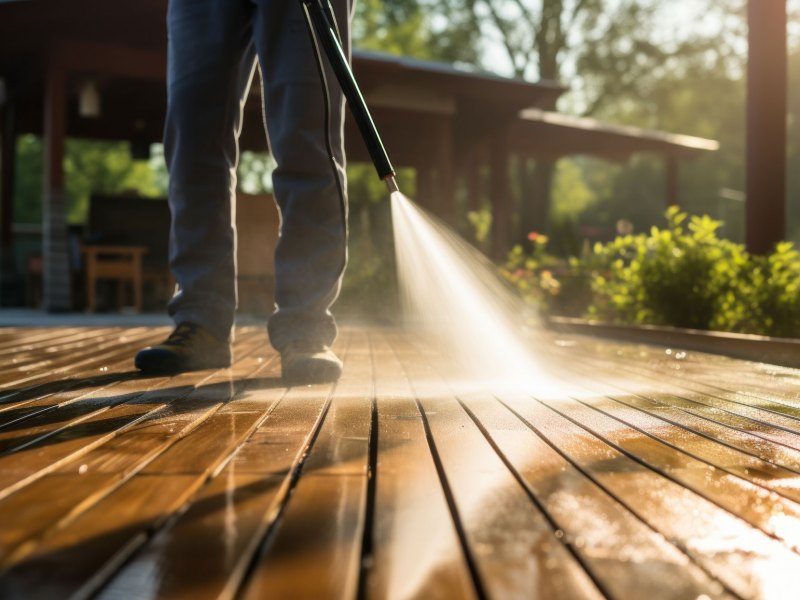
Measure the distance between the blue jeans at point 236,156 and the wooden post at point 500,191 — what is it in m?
8.93

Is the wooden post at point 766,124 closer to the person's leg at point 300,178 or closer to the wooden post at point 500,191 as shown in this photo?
the person's leg at point 300,178

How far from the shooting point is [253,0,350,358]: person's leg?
92.5 inches

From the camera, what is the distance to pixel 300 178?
2.38m

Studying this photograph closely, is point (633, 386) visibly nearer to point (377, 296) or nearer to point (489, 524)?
point (489, 524)

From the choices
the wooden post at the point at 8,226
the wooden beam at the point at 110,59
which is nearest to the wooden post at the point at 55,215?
the wooden beam at the point at 110,59

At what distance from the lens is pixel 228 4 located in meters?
2.46

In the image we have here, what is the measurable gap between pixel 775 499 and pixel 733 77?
30.8m

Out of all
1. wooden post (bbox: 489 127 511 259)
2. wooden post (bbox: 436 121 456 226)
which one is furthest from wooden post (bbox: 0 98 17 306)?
wooden post (bbox: 489 127 511 259)

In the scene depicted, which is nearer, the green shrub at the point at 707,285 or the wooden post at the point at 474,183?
the green shrub at the point at 707,285

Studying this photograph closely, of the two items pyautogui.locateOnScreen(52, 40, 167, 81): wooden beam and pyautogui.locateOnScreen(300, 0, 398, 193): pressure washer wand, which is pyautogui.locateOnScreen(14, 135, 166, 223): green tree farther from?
pyautogui.locateOnScreen(300, 0, 398, 193): pressure washer wand

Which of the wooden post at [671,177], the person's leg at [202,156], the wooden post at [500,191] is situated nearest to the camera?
the person's leg at [202,156]

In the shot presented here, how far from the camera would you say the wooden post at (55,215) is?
8016mm

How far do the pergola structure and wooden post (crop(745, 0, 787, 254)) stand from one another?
14.4ft

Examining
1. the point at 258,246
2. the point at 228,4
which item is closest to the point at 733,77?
the point at 258,246
